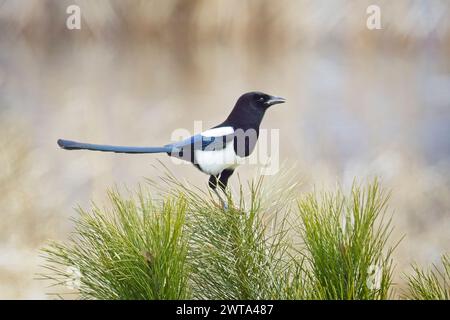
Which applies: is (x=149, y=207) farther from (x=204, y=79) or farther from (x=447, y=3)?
(x=447, y=3)

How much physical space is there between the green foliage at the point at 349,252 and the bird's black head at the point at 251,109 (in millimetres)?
845

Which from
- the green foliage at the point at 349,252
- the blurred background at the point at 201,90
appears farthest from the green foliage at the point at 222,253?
the blurred background at the point at 201,90

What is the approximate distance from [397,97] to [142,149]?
851 mm

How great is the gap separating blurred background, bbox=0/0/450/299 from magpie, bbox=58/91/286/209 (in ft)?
0.50

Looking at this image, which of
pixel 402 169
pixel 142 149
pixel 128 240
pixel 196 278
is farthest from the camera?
pixel 402 169

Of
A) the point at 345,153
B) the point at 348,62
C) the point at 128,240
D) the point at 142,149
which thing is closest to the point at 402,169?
the point at 345,153

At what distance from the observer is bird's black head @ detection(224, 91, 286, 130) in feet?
6.84

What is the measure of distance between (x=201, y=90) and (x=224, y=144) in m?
0.32

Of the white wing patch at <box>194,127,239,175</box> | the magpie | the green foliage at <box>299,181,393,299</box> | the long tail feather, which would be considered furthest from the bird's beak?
the green foliage at <box>299,181,393,299</box>

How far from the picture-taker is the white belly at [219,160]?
2.04 metres

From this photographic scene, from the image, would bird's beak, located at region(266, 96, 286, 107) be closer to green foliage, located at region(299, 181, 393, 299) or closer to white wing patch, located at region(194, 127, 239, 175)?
white wing patch, located at region(194, 127, 239, 175)

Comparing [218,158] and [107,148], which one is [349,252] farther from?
[107,148]

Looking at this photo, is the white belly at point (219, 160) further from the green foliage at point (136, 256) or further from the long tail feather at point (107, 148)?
the green foliage at point (136, 256)

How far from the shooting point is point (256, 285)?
50.4 inches
